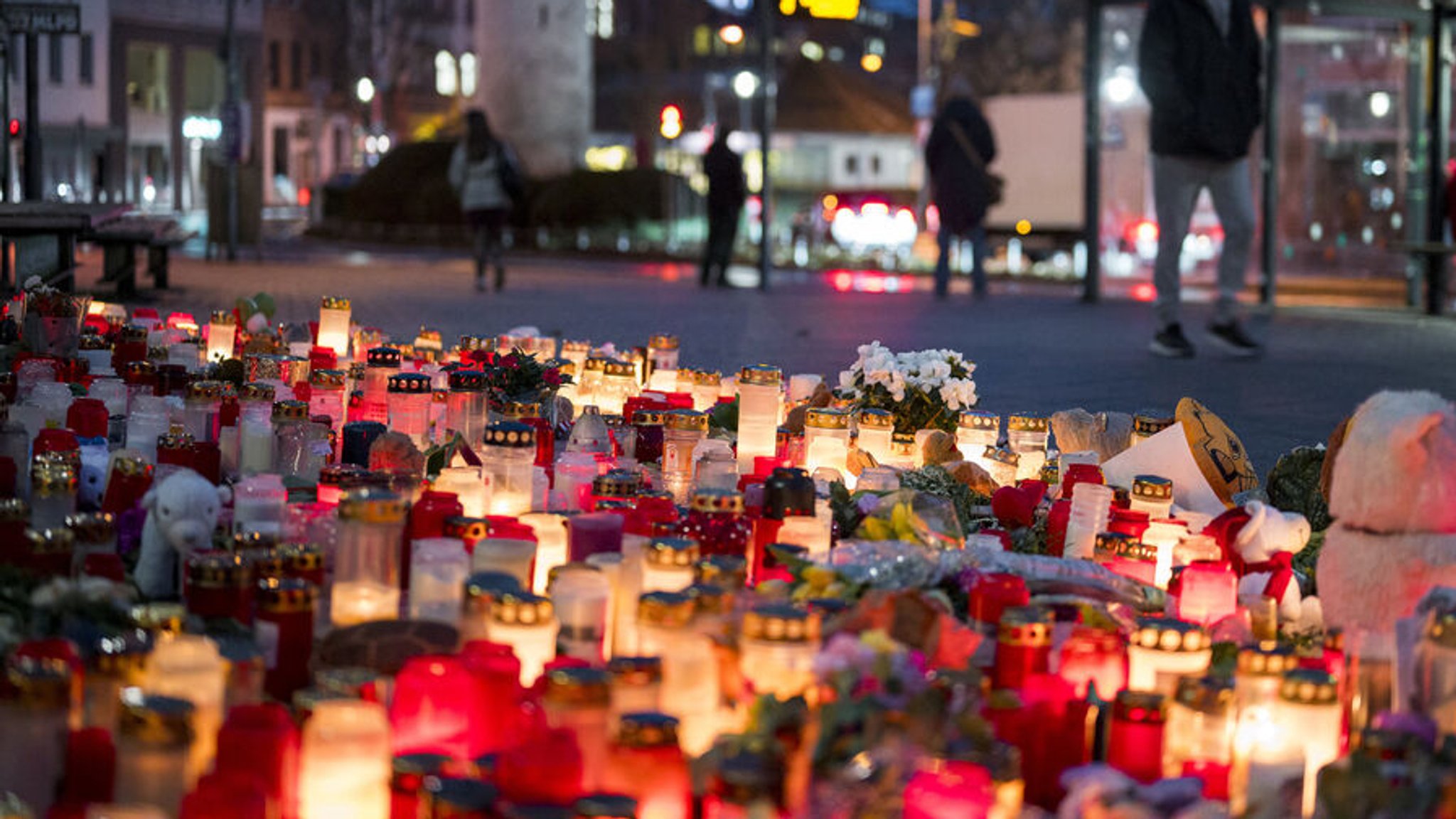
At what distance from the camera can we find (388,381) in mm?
6617

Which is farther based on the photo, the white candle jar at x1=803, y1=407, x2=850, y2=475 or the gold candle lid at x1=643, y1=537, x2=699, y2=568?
the white candle jar at x1=803, y1=407, x2=850, y2=475

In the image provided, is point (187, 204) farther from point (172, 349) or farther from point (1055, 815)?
point (1055, 815)

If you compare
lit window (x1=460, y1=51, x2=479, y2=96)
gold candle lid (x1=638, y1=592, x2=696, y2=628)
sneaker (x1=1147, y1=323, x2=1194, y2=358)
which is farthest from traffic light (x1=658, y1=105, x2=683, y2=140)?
lit window (x1=460, y1=51, x2=479, y2=96)

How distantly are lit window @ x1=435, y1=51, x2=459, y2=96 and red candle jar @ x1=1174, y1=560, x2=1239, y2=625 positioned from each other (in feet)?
256

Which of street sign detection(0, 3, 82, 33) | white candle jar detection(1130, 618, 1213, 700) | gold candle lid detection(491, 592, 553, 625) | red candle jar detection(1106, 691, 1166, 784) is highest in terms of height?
street sign detection(0, 3, 82, 33)

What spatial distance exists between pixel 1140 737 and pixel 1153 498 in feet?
6.56

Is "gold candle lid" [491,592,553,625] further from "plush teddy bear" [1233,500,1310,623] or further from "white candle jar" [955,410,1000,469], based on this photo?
"white candle jar" [955,410,1000,469]

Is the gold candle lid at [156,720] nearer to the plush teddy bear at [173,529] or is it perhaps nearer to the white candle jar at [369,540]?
the white candle jar at [369,540]

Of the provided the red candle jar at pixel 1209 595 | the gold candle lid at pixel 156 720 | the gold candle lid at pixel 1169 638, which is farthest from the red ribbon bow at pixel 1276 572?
the gold candle lid at pixel 156 720

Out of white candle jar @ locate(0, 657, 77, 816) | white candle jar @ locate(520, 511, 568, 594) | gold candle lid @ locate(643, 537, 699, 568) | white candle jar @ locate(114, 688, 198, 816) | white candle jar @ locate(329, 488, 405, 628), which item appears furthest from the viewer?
white candle jar @ locate(520, 511, 568, 594)

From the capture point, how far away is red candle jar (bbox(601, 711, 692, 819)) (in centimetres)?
321

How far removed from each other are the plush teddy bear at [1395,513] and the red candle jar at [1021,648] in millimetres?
802

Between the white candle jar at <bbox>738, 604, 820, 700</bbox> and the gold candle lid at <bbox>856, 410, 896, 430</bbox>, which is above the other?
the gold candle lid at <bbox>856, 410, 896, 430</bbox>

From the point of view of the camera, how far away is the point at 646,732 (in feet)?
10.6
